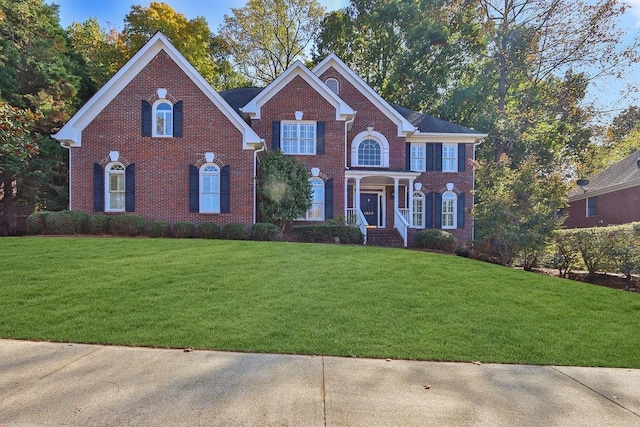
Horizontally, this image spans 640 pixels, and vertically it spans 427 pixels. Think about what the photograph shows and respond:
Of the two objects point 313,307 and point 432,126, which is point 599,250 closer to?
point 313,307

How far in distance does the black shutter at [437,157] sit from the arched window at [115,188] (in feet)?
48.0

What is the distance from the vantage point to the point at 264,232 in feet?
45.4

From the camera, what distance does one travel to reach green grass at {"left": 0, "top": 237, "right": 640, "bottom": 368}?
501 centimetres

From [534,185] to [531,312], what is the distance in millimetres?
6922

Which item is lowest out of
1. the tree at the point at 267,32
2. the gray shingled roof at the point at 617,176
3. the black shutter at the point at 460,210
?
the black shutter at the point at 460,210

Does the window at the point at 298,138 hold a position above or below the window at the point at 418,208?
above

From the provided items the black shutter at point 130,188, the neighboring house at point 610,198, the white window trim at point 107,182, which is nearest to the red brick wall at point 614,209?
the neighboring house at point 610,198

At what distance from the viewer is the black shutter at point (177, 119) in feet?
48.5

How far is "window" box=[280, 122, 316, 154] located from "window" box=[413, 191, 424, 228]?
20.3 ft

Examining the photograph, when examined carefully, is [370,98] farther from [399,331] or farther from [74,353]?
[74,353]

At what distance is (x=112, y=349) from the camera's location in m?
4.65

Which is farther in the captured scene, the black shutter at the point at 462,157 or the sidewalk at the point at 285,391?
the black shutter at the point at 462,157

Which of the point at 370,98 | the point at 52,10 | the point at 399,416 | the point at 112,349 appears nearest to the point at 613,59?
the point at 370,98

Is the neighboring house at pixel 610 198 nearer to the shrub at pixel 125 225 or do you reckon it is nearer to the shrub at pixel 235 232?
the shrub at pixel 235 232
